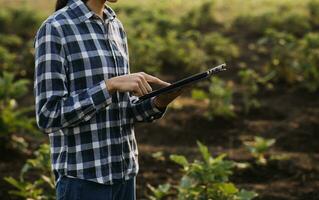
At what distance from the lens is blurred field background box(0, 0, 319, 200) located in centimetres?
466

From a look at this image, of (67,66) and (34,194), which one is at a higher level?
(67,66)

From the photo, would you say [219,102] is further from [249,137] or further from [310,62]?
[310,62]

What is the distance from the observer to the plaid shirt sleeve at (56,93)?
2.22m

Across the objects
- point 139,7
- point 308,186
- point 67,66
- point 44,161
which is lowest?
point 308,186

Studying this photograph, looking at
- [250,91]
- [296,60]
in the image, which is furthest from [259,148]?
[296,60]

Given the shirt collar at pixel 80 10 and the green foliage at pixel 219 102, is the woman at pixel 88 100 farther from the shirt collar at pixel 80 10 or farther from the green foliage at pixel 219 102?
the green foliage at pixel 219 102

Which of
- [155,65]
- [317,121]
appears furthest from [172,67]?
[317,121]

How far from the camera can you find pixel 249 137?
249 inches

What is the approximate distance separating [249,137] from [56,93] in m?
4.31

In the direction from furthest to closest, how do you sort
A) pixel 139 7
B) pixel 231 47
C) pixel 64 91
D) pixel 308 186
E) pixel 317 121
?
1. pixel 139 7
2. pixel 231 47
3. pixel 317 121
4. pixel 308 186
5. pixel 64 91

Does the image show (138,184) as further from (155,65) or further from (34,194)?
(155,65)

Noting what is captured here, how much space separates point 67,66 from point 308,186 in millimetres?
3146

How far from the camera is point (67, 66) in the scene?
2297mm

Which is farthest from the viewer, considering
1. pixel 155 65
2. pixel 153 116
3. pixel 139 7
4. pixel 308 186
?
pixel 139 7
